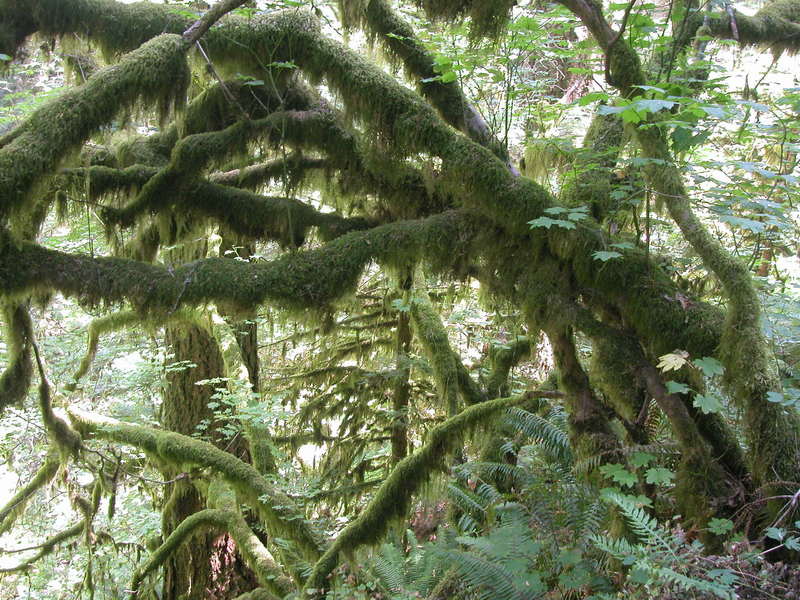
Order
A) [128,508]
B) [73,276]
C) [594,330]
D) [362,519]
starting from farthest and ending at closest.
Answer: [128,508] < [362,519] < [594,330] < [73,276]

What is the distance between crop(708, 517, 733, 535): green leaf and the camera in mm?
2879

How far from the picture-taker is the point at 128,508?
30.2 ft

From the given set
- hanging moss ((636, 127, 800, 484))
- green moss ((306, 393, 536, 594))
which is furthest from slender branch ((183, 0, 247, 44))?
green moss ((306, 393, 536, 594))

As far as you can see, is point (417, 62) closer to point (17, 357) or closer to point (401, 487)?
point (401, 487)

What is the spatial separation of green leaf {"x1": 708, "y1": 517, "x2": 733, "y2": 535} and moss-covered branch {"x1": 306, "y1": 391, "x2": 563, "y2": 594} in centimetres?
159

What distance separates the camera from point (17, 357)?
4.21 metres

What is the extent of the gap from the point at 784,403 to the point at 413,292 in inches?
126

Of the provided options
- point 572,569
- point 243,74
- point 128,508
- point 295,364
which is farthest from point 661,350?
point 128,508

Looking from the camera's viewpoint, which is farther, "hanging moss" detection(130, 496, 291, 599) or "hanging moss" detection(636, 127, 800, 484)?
"hanging moss" detection(130, 496, 291, 599)

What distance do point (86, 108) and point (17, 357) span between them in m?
2.01

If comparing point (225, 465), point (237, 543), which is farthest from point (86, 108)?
point (237, 543)

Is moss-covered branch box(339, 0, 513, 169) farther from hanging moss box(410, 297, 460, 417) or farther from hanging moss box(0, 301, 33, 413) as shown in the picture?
hanging moss box(0, 301, 33, 413)

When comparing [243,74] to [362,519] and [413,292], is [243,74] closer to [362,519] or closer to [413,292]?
[413,292]

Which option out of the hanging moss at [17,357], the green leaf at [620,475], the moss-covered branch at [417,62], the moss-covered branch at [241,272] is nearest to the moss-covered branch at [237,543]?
the hanging moss at [17,357]
